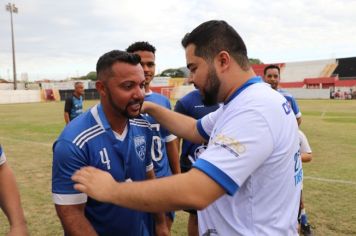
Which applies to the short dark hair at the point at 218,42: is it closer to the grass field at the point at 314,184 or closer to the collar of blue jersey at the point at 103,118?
the collar of blue jersey at the point at 103,118

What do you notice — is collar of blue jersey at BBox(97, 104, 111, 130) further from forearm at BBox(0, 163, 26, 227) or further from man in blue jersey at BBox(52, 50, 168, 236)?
forearm at BBox(0, 163, 26, 227)

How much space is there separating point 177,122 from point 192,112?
161 cm

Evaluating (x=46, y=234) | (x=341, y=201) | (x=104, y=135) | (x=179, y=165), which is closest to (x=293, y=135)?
(x=104, y=135)

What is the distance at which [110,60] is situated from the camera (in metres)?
2.84

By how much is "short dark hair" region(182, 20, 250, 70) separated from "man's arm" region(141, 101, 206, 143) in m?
1.14

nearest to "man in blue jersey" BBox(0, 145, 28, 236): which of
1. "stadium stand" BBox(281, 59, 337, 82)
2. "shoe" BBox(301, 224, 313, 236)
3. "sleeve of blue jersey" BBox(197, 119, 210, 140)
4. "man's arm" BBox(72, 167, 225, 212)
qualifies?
"man's arm" BBox(72, 167, 225, 212)

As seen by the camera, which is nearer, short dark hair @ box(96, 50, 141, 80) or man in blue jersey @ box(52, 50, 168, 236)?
man in blue jersey @ box(52, 50, 168, 236)

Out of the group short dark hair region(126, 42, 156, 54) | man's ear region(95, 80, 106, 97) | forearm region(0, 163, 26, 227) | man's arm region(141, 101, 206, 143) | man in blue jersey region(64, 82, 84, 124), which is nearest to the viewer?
forearm region(0, 163, 26, 227)

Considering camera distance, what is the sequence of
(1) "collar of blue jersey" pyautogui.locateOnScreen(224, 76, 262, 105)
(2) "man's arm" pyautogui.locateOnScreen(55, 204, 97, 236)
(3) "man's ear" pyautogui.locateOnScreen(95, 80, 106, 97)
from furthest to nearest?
(3) "man's ear" pyautogui.locateOnScreen(95, 80, 106, 97), (2) "man's arm" pyautogui.locateOnScreen(55, 204, 97, 236), (1) "collar of blue jersey" pyautogui.locateOnScreen(224, 76, 262, 105)

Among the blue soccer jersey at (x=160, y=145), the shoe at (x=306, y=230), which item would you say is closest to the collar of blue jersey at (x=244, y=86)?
the blue soccer jersey at (x=160, y=145)

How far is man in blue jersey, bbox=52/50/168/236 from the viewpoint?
257cm

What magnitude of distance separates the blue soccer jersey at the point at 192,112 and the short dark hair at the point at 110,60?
85.6 inches

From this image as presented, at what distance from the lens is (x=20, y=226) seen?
264 cm

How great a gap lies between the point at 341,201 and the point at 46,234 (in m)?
5.02
